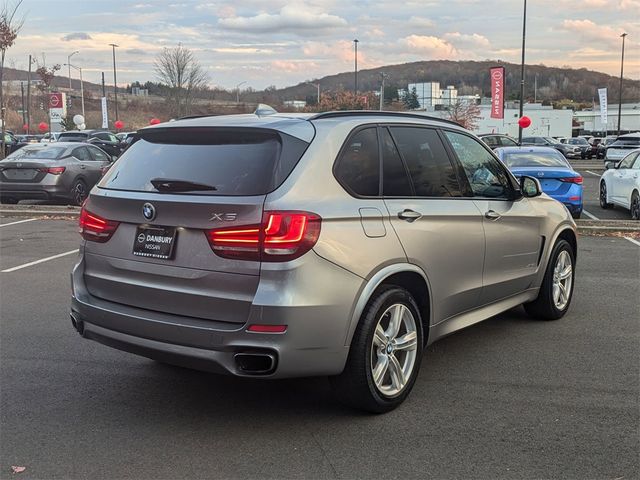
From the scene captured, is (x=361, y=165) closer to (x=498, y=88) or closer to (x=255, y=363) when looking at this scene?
(x=255, y=363)

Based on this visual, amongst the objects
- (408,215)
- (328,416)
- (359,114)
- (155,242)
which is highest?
(359,114)

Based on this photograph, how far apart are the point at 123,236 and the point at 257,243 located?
95 centimetres

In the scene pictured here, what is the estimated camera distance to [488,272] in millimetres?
5027

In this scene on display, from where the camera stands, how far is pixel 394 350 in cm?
409

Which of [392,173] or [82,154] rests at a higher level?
[392,173]

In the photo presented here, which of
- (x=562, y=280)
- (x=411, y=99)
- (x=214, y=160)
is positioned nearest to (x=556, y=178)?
(x=562, y=280)

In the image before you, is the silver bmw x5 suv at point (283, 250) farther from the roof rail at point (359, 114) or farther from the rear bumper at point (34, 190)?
the rear bumper at point (34, 190)

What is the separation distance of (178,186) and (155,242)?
0.35 metres

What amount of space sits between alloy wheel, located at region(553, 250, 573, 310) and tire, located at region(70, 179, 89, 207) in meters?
11.5

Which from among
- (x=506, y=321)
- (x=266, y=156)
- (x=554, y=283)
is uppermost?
(x=266, y=156)

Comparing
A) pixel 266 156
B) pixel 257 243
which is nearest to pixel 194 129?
pixel 266 156

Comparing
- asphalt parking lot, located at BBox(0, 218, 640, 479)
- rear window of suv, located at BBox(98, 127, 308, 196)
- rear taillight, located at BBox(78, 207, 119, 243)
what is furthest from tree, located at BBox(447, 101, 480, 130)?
rear taillight, located at BBox(78, 207, 119, 243)

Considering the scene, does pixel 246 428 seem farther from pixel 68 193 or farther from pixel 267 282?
pixel 68 193

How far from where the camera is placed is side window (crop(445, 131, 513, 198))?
501cm
